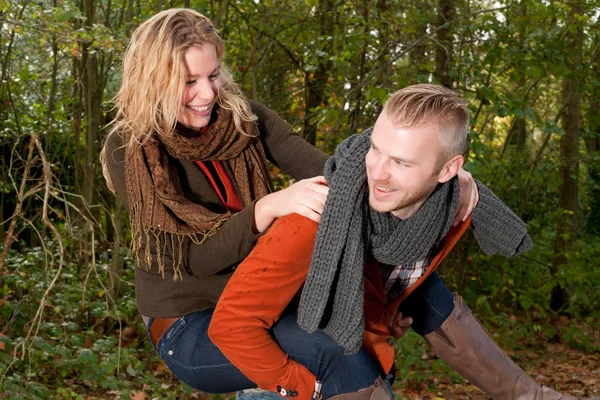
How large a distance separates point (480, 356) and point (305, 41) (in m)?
5.14

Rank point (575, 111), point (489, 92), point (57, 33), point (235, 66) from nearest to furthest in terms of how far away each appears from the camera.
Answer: point (57, 33)
point (489, 92)
point (235, 66)
point (575, 111)

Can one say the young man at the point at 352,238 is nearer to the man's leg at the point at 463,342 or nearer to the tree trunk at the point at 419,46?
the man's leg at the point at 463,342

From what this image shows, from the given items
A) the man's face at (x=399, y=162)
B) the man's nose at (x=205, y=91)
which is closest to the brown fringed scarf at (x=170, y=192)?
the man's nose at (x=205, y=91)

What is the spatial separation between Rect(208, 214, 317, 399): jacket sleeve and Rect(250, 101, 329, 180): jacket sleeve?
670 millimetres

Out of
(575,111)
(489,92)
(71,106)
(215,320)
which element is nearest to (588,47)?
(575,111)

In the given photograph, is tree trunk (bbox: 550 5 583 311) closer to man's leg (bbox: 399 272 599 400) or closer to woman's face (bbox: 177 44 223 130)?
man's leg (bbox: 399 272 599 400)

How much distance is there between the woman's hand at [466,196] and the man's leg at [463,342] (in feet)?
0.92

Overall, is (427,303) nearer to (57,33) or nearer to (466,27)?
(57,33)

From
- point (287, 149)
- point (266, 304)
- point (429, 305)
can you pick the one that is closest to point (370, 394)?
point (266, 304)

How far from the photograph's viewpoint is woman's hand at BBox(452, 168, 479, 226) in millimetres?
2553

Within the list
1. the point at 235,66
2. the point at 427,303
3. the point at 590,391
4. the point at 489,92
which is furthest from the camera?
the point at 235,66

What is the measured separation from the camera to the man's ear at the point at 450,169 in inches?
89.5

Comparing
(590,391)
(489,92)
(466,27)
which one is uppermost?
(466,27)

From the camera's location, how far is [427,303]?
108 inches
